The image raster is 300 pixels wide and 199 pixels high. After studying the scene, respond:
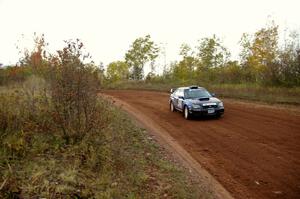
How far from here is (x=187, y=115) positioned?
54.8 ft

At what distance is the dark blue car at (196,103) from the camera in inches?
632

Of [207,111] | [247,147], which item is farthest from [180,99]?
[247,147]

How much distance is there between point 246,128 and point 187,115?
3.81m

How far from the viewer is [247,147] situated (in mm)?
10625

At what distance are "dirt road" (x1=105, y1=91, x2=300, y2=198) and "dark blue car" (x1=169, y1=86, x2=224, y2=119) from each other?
44cm

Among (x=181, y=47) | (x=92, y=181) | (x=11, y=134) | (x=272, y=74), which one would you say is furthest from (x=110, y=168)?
(x=181, y=47)

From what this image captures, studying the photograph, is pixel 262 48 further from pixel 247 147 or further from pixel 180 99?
pixel 247 147

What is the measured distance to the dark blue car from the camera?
52.7ft

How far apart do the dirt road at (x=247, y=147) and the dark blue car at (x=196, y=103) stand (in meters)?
0.44

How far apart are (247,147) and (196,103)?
5875mm

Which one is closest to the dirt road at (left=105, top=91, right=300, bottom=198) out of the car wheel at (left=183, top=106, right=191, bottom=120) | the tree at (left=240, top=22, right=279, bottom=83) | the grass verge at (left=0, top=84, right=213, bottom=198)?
the car wheel at (left=183, top=106, right=191, bottom=120)

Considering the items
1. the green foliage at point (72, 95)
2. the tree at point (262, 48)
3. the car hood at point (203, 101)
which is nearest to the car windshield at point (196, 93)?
the car hood at point (203, 101)

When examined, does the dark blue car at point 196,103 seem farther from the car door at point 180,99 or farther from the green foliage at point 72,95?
the green foliage at point 72,95

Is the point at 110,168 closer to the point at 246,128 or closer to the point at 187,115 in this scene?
the point at 246,128
